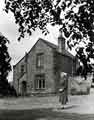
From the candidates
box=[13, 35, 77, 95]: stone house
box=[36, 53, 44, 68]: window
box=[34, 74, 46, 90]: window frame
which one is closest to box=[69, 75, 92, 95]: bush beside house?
box=[13, 35, 77, 95]: stone house

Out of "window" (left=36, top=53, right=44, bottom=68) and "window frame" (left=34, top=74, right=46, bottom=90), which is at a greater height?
"window" (left=36, top=53, right=44, bottom=68)

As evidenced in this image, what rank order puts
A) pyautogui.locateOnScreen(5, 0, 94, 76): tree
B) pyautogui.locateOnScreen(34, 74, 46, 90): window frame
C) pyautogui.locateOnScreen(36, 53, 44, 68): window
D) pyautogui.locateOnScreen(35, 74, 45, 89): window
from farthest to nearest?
pyautogui.locateOnScreen(36, 53, 44, 68): window → pyautogui.locateOnScreen(35, 74, 45, 89): window → pyautogui.locateOnScreen(34, 74, 46, 90): window frame → pyautogui.locateOnScreen(5, 0, 94, 76): tree

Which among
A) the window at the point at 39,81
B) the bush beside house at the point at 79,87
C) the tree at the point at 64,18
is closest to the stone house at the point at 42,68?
the window at the point at 39,81

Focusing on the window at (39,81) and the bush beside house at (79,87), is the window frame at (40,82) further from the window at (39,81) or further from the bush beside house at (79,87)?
the bush beside house at (79,87)

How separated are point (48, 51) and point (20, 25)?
40709 millimetres

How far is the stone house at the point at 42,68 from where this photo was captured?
1981 inches

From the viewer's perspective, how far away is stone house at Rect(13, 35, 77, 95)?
1981 inches

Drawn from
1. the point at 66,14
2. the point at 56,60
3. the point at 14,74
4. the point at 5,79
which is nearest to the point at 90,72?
the point at 66,14

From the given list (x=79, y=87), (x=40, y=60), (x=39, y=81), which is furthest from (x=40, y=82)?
(x=79, y=87)

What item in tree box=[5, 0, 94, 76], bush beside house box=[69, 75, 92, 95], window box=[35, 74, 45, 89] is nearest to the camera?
tree box=[5, 0, 94, 76]

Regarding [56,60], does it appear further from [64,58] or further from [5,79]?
[5,79]

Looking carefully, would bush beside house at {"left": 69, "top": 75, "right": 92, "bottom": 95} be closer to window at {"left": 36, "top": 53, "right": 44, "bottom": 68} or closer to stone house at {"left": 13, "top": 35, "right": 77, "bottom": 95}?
stone house at {"left": 13, "top": 35, "right": 77, "bottom": 95}

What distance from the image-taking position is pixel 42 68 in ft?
169

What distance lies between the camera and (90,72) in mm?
8992
